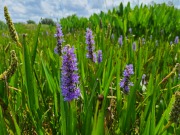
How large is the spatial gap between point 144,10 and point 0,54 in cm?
431

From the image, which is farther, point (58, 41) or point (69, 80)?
point (58, 41)

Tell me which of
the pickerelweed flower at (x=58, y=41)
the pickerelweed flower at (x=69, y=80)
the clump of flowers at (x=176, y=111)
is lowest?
the clump of flowers at (x=176, y=111)

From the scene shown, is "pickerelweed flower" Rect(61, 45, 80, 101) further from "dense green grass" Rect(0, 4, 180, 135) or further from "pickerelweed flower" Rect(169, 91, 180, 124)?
"pickerelweed flower" Rect(169, 91, 180, 124)

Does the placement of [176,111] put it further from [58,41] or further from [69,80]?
[58,41]

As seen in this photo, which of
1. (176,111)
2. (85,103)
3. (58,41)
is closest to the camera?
Answer: (176,111)

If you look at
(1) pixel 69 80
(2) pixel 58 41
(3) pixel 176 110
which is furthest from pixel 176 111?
(2) pixel 58 41

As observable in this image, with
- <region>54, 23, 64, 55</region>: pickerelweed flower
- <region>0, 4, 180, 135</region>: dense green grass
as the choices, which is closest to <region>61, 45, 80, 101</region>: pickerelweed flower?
<region>0, 4, 180, 135</region>: dense green grass

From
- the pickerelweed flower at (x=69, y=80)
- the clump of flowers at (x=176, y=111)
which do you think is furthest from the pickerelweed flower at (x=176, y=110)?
the pickerelweed flower at (x=69, y=80)

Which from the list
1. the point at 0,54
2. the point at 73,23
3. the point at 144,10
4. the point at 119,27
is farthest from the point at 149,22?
the point at 73,23

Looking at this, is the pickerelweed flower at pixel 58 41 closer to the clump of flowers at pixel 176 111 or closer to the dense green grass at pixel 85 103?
the dense green grass at pixel 85 103

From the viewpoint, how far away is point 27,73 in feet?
3.35

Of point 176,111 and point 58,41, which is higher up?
point 58,41

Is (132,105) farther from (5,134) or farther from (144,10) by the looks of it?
(144,10)

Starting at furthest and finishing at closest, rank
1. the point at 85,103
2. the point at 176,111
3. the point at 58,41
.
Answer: the point at 58,41 → the point at 85,103 → the point at 176,111
